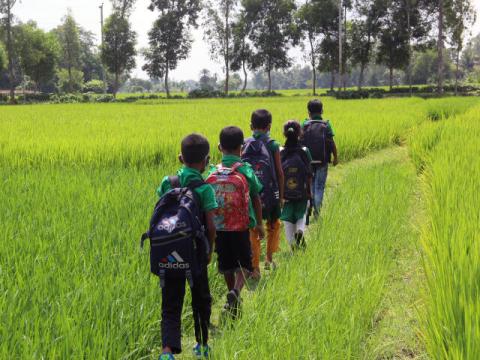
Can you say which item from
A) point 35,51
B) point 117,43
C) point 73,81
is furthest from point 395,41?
point 73,81

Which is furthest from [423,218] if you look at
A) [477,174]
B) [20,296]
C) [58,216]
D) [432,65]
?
[432,65]

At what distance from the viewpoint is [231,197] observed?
3012 millimetres

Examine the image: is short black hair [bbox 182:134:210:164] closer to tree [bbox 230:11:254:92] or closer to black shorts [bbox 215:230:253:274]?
black shorts [bbox 215:230:253:274]

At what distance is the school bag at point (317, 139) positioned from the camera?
17.5 feet

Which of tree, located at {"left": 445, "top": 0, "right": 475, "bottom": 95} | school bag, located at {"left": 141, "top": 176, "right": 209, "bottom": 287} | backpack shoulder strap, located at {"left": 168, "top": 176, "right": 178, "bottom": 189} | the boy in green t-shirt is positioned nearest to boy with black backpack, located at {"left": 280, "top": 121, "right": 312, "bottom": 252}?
the boy in green t-shirt

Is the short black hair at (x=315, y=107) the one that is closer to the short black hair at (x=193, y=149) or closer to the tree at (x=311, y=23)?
the short black hair at (x=193, y=149)

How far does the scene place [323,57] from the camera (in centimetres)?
5031

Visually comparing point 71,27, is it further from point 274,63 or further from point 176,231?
point 176,231

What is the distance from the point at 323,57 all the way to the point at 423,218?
47282mm

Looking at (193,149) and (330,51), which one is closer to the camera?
(193,149)

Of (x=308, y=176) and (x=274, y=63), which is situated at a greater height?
(x=274, y=63)

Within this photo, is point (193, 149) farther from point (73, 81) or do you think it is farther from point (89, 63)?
point (89, 63)

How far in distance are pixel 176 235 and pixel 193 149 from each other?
50cm

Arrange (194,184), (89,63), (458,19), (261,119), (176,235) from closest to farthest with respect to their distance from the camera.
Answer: (176,235) < (194,184) < (261,119) < (458,19) < (89,63)
